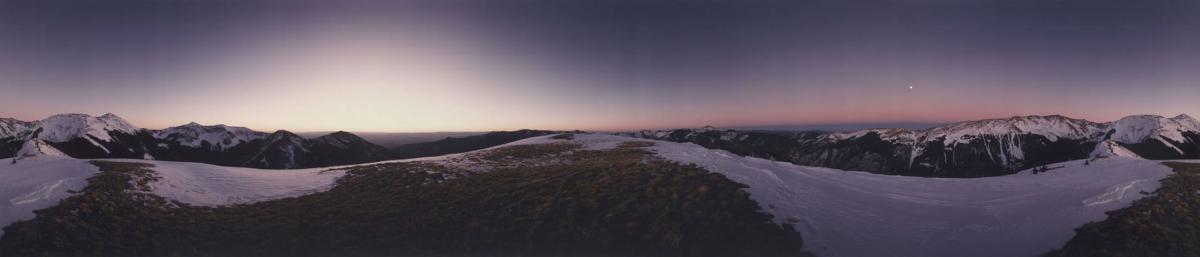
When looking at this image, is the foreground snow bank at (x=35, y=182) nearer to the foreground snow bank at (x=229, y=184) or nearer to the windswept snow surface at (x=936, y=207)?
the foreground snow bank at (x=229, y=184)

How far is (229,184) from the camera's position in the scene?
22.7 meters

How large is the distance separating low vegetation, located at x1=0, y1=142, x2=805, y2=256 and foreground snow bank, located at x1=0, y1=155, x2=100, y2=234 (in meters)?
0.50

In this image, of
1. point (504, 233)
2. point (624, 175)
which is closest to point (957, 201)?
point (624, 175)

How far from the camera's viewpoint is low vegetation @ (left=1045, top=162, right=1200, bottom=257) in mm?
13227

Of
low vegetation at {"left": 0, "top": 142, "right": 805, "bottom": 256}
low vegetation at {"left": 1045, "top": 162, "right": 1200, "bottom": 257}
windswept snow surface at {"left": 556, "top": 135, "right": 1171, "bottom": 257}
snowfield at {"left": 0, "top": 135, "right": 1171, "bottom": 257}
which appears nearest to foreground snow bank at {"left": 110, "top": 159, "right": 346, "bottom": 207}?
snowfield at {"left": 0, "top": 135, "right": 1171, "bottom": 257}

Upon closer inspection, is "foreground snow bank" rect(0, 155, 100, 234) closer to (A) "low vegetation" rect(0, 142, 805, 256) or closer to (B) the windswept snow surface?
(A) "low vegetation" rect(0, 142, 805, 256)

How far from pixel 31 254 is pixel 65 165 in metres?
11.9

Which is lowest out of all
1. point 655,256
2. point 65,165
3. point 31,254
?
point 655,256

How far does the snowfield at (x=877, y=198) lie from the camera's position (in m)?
15.3

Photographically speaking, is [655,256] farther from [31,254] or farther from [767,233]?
[31,254]

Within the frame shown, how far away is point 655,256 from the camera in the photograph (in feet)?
48.3

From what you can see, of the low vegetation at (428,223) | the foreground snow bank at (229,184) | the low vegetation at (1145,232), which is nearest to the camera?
the low vegetation at (1145,232)

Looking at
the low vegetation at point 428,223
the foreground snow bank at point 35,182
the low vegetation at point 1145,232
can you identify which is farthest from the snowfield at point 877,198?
the low vegetation at point 428,223

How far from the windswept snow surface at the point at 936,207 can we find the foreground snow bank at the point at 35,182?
85.6 ft
